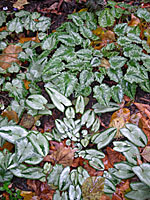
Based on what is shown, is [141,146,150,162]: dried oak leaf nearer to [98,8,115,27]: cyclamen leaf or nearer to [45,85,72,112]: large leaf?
[45,85,72,112]: large leaf

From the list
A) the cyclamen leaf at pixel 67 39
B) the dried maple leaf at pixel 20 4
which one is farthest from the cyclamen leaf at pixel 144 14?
the dried maple leaf at pixel 20 4

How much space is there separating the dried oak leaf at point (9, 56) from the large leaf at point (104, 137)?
4.25 ft

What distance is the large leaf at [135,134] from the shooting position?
5.77 feet

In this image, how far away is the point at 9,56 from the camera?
2.34 metres

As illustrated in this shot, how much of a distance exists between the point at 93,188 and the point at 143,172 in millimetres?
417

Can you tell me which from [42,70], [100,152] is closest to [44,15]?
[42,70]

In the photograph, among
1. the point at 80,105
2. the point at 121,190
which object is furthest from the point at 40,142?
the point at 121,190

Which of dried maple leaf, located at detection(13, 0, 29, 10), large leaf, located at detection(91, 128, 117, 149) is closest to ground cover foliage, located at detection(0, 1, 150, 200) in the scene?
large leaf, located at detection(91, 128, 117, 149)

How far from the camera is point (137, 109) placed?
2082mm

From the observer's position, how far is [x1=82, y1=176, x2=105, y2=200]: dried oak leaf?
153 centimetres

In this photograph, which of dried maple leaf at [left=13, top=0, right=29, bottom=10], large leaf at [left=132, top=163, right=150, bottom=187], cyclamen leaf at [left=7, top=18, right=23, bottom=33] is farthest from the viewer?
dried maple leaf at [left=13, top=0, right=29, bottom=10]

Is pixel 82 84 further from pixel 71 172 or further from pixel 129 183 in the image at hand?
pixel 129 183

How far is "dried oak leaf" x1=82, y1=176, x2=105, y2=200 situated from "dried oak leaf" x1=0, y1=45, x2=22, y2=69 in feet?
5.08

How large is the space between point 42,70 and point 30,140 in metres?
0.83
